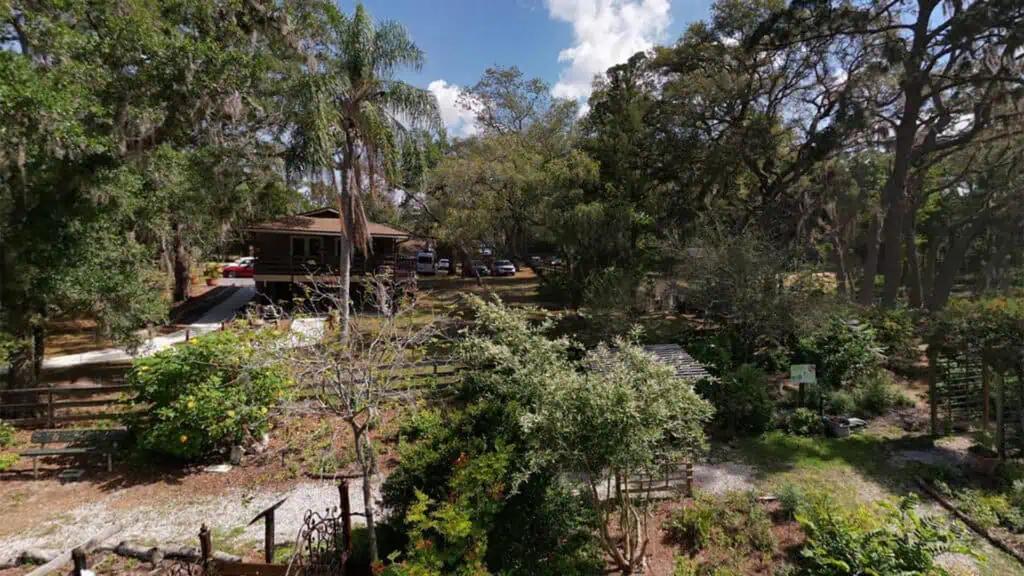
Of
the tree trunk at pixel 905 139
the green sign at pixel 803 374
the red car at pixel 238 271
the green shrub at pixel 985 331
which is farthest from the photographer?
the red car at pixel 238 271

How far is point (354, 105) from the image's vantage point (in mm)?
13016

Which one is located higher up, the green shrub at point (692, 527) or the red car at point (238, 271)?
the red car at point (238, 271)

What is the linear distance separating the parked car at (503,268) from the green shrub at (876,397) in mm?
27517

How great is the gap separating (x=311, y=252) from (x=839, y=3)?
912 inches

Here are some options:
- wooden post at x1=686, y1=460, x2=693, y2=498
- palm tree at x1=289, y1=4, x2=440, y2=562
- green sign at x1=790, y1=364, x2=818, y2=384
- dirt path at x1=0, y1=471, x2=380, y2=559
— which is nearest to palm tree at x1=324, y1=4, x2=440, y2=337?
palm tree at x1=289, y1=4, x2=440, y2=562

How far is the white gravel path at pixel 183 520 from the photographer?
636cm

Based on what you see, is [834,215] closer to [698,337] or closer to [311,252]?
[698,337]

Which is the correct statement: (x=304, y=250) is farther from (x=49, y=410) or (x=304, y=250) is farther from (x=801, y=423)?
(x=801, y=423)

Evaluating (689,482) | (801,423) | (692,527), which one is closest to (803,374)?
(801,423)

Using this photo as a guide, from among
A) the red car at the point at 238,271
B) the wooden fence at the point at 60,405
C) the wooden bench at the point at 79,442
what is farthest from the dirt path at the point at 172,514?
the red car at the point at 238,271

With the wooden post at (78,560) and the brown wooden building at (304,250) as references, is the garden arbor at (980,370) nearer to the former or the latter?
the wooden post at (78,560)

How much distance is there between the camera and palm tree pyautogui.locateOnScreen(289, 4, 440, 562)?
11.9 m

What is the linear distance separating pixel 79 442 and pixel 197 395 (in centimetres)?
251

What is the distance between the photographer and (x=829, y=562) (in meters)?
4.42
